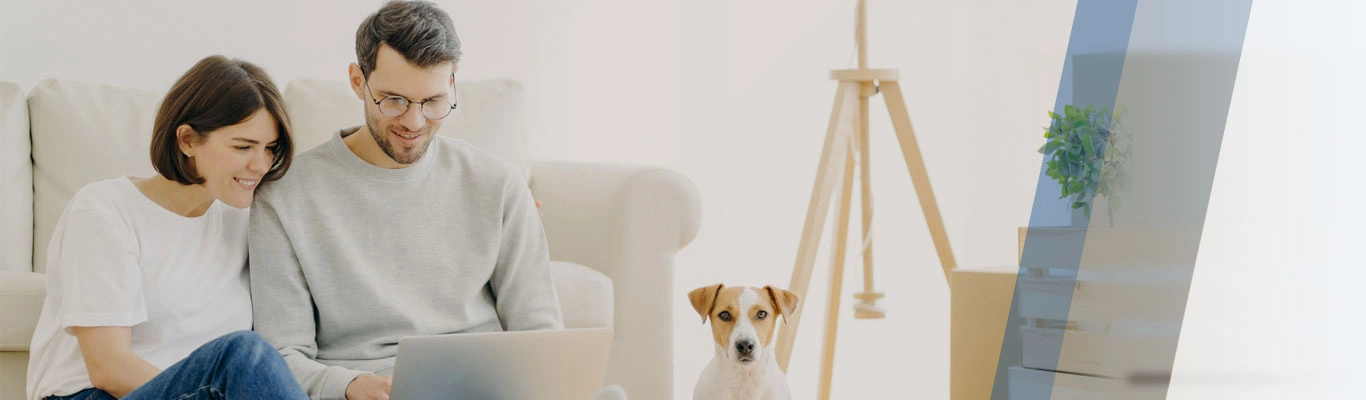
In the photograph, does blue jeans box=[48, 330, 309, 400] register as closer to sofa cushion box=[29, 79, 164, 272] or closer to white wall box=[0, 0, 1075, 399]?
sofa cushion box=[29, 79, 164, 272]

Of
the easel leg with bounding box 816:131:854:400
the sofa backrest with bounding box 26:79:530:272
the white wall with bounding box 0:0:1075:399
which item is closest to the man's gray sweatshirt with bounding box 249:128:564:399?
the sofa backrest with bounding box 26:79:530:272

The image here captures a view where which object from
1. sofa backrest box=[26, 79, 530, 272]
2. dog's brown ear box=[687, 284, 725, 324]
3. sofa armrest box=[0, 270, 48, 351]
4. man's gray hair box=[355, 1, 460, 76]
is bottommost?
sofa armrest box=[0, 270, 48, 351]

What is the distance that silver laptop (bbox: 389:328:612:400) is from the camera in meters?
1.09

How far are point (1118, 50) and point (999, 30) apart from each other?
1411 millimetres

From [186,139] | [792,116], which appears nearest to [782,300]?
[186,139]

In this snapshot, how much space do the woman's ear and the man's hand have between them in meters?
0.35

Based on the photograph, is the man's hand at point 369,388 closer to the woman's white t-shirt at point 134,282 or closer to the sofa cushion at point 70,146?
the woman's white t-shirt at point 134,282

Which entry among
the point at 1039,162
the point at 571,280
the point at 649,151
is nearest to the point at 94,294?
the point at 571,280

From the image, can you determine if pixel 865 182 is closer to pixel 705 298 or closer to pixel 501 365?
pixel 705 298

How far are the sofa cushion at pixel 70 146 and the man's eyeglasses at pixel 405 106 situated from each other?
1.05 meters

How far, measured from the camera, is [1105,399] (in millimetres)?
1848

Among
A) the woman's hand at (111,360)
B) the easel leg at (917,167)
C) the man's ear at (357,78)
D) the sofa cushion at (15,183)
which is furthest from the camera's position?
the easel leg at (917,167)

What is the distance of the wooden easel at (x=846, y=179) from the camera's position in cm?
247
